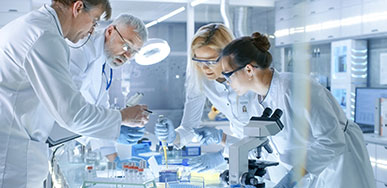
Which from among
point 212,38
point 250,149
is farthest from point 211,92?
point 250,149

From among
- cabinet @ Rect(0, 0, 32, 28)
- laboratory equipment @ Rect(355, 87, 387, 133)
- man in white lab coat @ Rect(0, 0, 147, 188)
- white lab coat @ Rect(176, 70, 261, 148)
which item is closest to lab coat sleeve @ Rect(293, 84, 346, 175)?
white lab coat @ Rect(176, 70, 261, 148)

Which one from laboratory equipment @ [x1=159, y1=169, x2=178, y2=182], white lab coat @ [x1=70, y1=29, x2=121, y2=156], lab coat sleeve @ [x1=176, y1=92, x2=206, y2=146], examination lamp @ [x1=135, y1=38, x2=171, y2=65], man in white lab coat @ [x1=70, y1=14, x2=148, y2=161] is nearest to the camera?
laboratory equipment @ [x1=159, y1=169, x2=178, y2=182]

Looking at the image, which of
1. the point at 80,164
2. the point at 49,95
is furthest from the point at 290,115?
the point at 80,164

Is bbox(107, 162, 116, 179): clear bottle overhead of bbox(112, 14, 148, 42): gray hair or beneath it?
beneath

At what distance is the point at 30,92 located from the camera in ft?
4.59

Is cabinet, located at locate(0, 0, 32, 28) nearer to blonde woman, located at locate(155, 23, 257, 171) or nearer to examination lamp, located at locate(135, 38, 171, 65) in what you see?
examination lamp, located at locate(135, 38, 171, 65)

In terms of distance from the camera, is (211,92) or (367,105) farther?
(367,105)

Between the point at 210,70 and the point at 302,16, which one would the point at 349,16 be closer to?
the point at 302,16

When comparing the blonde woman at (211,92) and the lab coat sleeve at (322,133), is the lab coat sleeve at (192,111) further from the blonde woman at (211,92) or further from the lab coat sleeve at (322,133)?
the lab coat sleeve at (322,133)

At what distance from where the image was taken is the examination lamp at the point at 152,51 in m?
2.71

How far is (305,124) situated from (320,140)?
94 millimetres

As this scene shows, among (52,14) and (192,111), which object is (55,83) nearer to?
(52,14)

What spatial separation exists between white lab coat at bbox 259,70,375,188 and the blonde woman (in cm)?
42

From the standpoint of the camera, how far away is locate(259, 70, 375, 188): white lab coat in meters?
1.62
